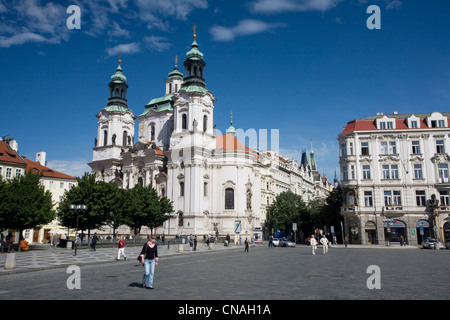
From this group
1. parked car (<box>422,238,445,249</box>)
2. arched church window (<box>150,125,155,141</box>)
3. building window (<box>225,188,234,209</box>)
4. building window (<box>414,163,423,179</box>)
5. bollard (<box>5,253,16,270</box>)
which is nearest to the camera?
bollard (<box>5,253,16,270</box>)

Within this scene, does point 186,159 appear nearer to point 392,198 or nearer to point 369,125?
point 369,125

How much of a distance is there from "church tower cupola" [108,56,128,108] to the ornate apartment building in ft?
150

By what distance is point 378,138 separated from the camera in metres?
49.5

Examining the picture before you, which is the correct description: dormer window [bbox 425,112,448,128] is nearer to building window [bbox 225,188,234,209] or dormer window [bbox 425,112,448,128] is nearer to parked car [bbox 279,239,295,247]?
parked car [bbox 279,239,295,247]

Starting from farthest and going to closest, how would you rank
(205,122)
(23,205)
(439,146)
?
(205,122) → (439,146) → (23,205)

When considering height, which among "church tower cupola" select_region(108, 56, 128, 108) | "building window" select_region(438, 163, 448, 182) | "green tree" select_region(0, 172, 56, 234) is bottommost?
"green tree" select_region(0, 172, 56, 234)

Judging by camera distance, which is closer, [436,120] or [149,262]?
[149,262]

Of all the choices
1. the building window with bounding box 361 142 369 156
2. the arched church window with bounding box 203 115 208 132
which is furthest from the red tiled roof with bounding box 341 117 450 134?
the arched church window with bounding box 203 115 208 132

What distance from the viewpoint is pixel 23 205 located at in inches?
1393

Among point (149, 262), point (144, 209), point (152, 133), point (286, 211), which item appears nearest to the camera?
point (149, 262)

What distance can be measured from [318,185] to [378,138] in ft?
269

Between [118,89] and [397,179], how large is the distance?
54.4m

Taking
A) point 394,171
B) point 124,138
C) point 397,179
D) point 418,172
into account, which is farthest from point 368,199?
point 124,138

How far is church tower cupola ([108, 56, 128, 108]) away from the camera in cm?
7550
